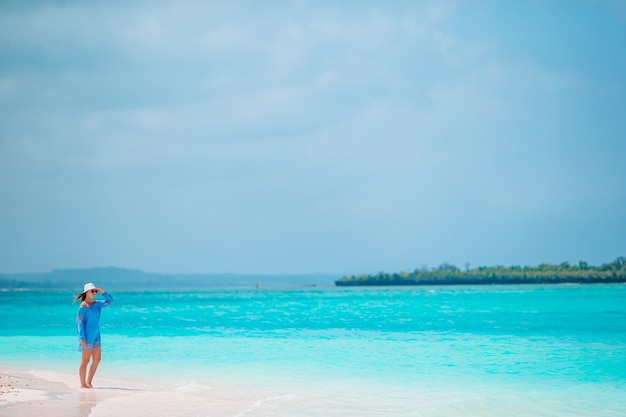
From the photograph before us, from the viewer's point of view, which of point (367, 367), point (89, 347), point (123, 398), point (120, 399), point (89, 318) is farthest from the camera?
point (367, 367)

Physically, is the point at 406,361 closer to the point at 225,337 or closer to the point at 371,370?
the point at 371,370

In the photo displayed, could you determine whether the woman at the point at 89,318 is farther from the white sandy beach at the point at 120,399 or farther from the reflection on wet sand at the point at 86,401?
the white sandy beach at the point at 120,399

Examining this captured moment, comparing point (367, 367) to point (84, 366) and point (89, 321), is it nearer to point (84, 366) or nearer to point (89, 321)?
point (84, 366)

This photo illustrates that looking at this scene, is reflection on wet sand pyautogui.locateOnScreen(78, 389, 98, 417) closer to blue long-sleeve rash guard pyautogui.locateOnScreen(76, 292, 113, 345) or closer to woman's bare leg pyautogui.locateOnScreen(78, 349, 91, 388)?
woman's bare leg pyautogui.locateOnScreen(78, 349, 91, 388)

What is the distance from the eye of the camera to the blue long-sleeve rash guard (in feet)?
39.4

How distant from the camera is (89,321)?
39.6 feet

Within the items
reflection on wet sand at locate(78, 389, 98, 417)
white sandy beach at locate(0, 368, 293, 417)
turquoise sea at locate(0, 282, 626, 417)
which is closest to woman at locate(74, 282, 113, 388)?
reflection on wet sand at locate(78, 389, 98, 417)

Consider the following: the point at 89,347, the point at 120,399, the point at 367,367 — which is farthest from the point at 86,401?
the point at 367,367

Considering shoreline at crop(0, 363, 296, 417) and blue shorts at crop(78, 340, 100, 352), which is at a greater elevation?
blue shorts at crop(78, 340, 100, 352)

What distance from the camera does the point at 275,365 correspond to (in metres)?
16.6

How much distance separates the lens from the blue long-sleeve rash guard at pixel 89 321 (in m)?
12.0

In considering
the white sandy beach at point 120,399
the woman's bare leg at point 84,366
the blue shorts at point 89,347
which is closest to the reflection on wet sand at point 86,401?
the white sandy beach at point 120,399

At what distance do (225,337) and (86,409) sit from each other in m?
14.6

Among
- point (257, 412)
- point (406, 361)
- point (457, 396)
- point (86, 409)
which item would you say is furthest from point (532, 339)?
point (86, 409)
